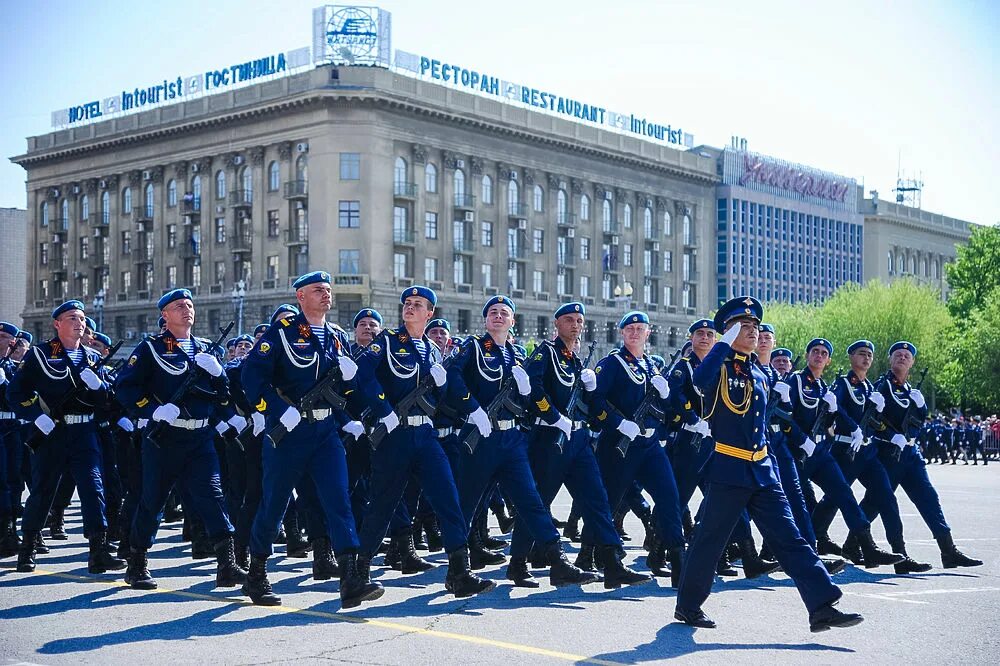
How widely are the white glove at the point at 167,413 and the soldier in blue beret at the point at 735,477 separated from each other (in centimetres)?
394

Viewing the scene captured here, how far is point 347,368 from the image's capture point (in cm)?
961

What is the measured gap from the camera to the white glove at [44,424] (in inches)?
457

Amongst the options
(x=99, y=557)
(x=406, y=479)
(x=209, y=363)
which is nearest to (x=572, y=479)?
(x=406, y=479)

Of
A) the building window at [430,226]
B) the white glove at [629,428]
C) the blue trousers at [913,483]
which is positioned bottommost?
the blue trousers at [913,483]

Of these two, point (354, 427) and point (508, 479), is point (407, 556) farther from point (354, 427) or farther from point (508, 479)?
point (508, 479)

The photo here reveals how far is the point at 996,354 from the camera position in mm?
57094

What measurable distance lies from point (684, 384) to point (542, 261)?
7435 cm

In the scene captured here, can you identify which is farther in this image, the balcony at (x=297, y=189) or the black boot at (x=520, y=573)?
the balcony at (x=297, y=189)

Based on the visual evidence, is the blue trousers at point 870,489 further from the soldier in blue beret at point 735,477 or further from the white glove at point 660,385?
the soldier in blue beret at point 735,477

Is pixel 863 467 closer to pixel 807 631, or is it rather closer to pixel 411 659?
pixel 807 631

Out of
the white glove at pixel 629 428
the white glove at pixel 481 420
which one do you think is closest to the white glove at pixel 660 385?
the white glove at pixel 629 428

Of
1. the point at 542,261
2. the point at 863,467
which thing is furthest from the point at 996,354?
the point at 863,467

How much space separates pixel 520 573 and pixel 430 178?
226 feet

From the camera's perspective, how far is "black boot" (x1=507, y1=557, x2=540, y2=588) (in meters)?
10.6
